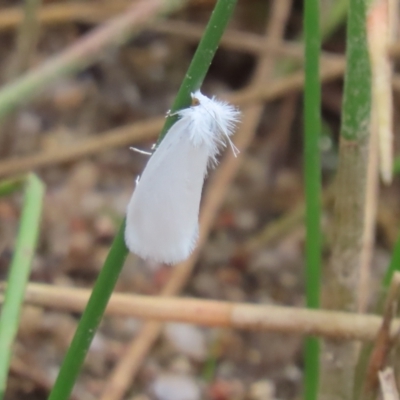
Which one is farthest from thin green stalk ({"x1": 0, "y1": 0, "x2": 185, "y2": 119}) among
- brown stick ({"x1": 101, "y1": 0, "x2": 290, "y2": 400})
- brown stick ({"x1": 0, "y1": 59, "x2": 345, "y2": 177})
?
brown stick ({"x1": 101, "y1": 0, "x2": 290, "y2": 400})

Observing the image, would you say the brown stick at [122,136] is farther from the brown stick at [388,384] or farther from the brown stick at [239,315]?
the brown stick at [388,384]

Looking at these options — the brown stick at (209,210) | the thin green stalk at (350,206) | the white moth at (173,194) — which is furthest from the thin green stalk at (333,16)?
the white moth at (173,194)

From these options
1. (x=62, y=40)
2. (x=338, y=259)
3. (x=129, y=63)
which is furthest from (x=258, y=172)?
(x=338, y=259)

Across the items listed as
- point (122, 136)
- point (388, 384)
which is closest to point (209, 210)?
point (122, 136)

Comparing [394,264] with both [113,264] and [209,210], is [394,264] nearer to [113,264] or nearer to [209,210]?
[113,264]

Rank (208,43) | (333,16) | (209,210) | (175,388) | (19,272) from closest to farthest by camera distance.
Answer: (208,43) → (19,272) → (175,388) → (209,210) → (333,16)

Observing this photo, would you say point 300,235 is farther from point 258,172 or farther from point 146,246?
point 146,246

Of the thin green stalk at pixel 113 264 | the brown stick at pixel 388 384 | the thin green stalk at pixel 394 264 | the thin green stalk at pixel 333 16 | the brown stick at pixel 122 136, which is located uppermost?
the thin green stalk at pixel 113 264
